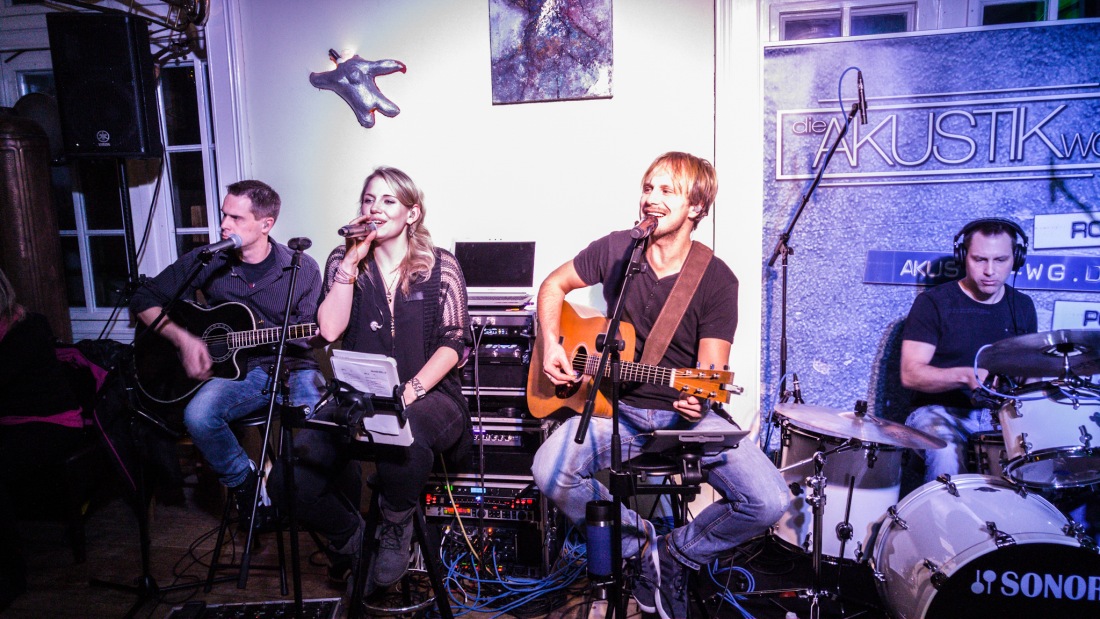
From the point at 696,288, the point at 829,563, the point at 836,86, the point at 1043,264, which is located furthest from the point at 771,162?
the point at 829,563

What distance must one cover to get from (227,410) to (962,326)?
3472mm

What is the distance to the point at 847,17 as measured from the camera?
126 inches

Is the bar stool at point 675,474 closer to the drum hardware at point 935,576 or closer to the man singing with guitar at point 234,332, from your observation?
the drum hardware at point 935,576

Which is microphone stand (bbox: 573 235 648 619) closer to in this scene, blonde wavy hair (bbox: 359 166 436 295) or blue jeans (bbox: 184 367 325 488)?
blonde wavy hair (bbox: 359 166 436 295)

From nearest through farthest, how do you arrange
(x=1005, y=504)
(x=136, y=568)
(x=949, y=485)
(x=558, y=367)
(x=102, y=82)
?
(x=1005, y=504) → (x=949, y=485) → (x=558, y=367) → (x=136, y=568) → (x=102, y=82)

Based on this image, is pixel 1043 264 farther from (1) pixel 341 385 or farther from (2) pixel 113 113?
(2) pixel 113 113

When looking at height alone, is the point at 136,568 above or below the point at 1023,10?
below

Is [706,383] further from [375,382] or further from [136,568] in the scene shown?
[136,568]

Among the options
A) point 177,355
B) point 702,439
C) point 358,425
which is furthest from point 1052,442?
point 177,355

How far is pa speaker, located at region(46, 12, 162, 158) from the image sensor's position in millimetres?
3459

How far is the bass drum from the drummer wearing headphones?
62 centimetres

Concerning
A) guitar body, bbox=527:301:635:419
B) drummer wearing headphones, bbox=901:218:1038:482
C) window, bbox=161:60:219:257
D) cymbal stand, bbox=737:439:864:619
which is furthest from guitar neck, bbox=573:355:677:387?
window, bbox=161:60:219:257

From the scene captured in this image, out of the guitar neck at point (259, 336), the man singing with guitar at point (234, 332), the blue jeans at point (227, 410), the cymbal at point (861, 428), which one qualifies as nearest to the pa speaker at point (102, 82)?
the man singing with guitar at point (234, 332)

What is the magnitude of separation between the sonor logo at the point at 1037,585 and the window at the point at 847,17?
2.55 m
